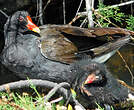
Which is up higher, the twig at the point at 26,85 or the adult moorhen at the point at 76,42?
the adult moorhen at the point at 76,42

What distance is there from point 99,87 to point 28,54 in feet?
5.16

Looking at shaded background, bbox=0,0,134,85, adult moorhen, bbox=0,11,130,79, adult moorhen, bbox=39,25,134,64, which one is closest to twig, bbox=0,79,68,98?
adult moorhen, bbox=0,11,130,79

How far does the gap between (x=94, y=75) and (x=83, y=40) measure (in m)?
1.72

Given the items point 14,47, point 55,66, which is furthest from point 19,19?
point 55,66

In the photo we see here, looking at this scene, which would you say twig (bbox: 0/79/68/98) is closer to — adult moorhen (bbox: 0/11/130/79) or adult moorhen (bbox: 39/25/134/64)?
adult moorhen (bbox: 0/11/130/79)

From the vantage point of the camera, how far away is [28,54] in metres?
4.62

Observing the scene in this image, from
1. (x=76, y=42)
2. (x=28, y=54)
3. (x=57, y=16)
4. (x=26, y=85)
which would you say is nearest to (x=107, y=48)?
(x=76, y=42)

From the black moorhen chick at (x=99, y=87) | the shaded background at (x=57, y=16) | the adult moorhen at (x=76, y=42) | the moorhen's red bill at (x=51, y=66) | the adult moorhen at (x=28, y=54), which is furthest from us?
the shaded background at (x=57, y=16)

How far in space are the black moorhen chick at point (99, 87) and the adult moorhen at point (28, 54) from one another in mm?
806

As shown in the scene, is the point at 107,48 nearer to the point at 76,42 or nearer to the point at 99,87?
the point at 76,42

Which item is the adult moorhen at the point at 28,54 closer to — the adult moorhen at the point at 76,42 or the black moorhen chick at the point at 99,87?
the adult moorhen at the point at 76,42

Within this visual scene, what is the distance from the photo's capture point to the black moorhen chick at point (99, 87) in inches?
135

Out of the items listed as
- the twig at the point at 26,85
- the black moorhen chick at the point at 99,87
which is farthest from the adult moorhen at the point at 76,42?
the black moorhen chick at the point at 99,87

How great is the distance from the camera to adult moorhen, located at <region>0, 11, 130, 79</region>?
14.9ft
